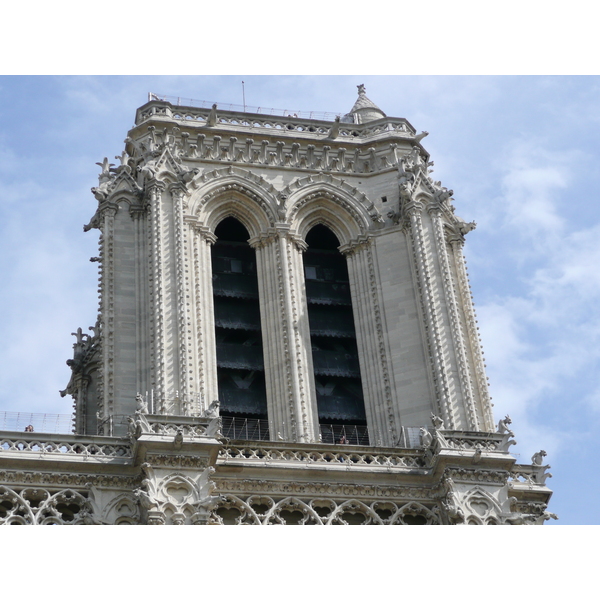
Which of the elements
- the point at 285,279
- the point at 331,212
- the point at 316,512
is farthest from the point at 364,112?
the point at 316,512

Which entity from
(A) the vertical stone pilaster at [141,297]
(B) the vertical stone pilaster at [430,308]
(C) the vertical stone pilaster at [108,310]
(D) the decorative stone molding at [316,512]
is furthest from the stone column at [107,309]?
(B) the vertical stone pilaster at [430,308]

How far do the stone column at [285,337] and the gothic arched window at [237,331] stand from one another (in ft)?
2.04

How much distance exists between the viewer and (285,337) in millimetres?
44469

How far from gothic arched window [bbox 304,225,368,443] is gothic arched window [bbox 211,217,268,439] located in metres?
1.48

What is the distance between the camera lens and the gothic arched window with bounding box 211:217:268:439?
144ft

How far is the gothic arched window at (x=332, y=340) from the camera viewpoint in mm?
44531

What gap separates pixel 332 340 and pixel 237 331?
2.49 metres

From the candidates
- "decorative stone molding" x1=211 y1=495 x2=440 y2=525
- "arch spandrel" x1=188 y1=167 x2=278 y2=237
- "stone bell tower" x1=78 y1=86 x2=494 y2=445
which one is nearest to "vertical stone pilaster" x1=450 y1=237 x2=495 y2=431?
"stone bell tower" x1=78 y1=86 x2=494 y2=445

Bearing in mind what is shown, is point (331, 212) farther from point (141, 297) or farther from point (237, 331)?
point (141, 297)

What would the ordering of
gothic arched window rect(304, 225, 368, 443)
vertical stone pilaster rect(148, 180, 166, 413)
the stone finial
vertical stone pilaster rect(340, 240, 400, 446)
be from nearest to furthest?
vertical stone pilaster rect(148, 180, 166, 413), vertical stone pilaster rect(340, 240, 400, 446), gothic arched window rect(304, 225, 368, 443), the stone finial

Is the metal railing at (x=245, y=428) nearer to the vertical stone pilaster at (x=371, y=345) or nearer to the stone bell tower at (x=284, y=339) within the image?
the stone bell tower at (x=284, y=339)

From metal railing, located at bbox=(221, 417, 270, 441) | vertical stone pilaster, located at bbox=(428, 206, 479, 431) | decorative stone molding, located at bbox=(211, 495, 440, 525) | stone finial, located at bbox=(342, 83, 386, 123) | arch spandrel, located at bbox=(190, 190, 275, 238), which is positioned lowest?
decorative stone molding, located at bbox=(211, 495, 440, 525)

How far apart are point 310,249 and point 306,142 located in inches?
117

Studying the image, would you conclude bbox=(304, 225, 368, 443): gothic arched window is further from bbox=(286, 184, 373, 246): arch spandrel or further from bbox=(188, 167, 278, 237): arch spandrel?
bbox=(188, 167, 278, 237): arch spandrel
